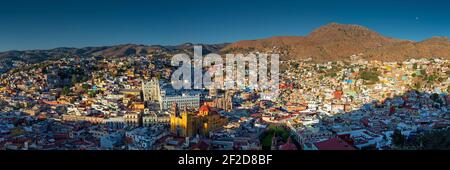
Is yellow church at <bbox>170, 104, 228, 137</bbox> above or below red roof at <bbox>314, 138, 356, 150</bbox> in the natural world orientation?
above

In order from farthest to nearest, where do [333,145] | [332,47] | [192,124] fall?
[332,47] → [192,124] → [333,145]

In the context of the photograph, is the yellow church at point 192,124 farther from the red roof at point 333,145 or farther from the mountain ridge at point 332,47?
the mountain ridge at point 332,47

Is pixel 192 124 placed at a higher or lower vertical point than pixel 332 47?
lower

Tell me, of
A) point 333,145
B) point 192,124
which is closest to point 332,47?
point 192,124

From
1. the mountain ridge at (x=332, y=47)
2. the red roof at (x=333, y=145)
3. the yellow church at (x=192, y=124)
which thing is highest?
the mountain ridge at (x=332, y=47)

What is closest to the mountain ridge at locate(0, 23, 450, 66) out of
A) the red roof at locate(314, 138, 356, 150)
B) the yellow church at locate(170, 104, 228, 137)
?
the yellow church at locate(170, 104, 228, 137)

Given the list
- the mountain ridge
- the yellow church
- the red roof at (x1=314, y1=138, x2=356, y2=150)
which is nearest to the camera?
the red roof at (x1=314, y1=138, x2=356, y2=150)

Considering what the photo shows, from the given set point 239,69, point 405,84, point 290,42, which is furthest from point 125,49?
point 405,84

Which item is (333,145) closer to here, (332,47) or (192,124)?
(192,124)

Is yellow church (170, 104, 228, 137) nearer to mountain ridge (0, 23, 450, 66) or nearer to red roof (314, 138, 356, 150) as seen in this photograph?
red roof (314, 138, 356, 150)

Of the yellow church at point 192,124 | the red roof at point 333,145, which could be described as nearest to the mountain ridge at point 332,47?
the yellow church at point 192,124
